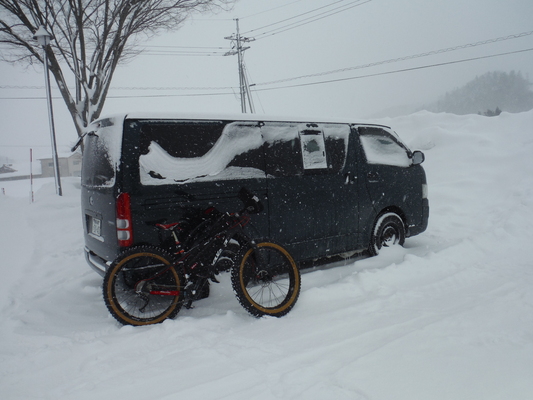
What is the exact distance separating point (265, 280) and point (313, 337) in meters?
0.82

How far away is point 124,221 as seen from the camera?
10.9 feet

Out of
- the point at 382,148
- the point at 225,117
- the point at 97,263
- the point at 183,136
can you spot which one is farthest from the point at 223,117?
the point at 382,148

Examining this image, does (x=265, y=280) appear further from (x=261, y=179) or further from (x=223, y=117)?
(x=223, y=117)

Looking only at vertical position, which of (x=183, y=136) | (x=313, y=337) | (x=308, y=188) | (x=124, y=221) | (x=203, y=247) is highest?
(x=183, y=136)

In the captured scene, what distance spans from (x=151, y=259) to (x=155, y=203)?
51 cm

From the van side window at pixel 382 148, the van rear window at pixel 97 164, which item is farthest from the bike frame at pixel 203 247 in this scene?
the van side window at pixel 382 148

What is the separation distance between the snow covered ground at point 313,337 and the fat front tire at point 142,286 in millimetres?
157

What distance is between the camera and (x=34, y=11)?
12750mm

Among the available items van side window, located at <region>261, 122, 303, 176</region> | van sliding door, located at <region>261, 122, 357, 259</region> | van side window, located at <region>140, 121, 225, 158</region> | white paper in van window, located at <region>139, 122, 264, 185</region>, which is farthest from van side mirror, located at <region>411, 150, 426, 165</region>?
van side window, located at <region>140, 121, 225, 158</region>

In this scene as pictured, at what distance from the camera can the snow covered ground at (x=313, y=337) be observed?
7.44 ft

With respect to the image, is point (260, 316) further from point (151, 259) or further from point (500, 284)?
point (500, 284)

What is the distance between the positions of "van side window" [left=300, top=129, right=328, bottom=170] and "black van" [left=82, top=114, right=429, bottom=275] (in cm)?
1

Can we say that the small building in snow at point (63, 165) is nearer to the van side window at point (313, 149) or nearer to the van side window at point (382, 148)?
the van side window at point (382, 148)

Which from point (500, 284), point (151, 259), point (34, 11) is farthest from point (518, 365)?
point (34, 11)
